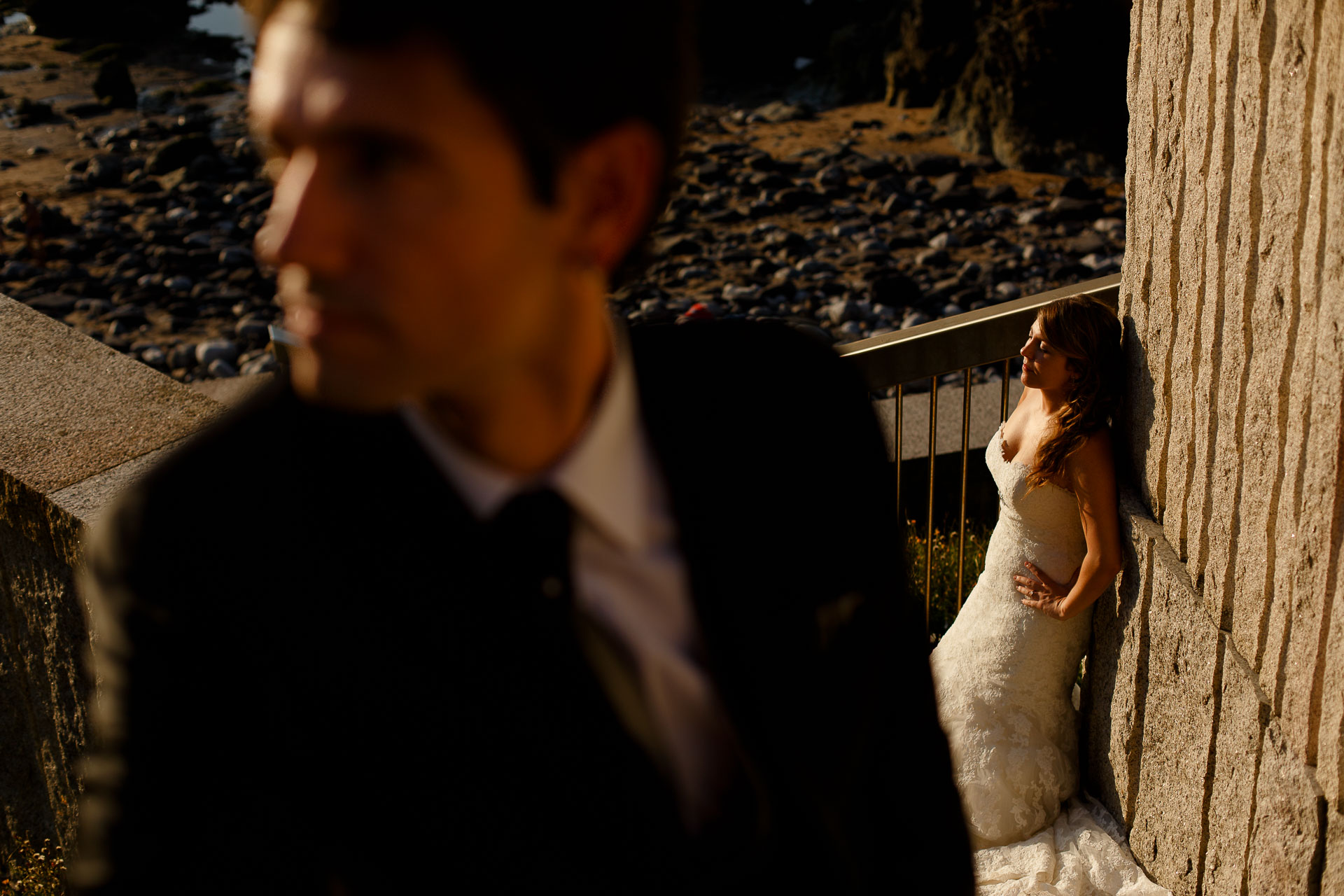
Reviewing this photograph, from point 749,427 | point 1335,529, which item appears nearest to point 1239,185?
point 1335,529

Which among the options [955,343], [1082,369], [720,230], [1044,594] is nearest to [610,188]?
[1082,369]

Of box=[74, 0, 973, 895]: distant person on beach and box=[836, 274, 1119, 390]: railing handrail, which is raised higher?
box=[74, 0, 973, 895]: distant person on beach

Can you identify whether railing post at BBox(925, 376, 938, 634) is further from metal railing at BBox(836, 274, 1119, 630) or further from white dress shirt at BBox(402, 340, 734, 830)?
white dress shirt at BBox(402, 340, 734, 830)

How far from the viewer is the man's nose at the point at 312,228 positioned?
0.86 meters

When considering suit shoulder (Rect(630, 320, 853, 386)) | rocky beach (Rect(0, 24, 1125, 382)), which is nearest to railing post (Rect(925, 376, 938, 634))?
suit shoulder (Rect(630, 320, 853, 386))

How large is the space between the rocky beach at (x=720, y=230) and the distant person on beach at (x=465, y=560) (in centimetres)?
730

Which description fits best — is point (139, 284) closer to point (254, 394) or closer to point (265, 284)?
point (265, 284)

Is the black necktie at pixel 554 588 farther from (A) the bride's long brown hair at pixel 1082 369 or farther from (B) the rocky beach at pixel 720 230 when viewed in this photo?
(B) the rocky beach at pixel 720 230

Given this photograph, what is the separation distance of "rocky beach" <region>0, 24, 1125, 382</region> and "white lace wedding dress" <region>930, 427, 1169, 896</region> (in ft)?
15.7

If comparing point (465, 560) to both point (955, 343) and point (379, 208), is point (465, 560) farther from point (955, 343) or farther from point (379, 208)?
point (955, 343)

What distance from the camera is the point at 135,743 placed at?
931mm

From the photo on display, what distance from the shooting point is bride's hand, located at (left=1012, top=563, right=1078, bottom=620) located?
3443 millimetres

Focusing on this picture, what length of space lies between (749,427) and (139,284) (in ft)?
37.3

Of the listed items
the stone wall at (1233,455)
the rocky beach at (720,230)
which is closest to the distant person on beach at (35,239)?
the rocky beach at (720,230)
